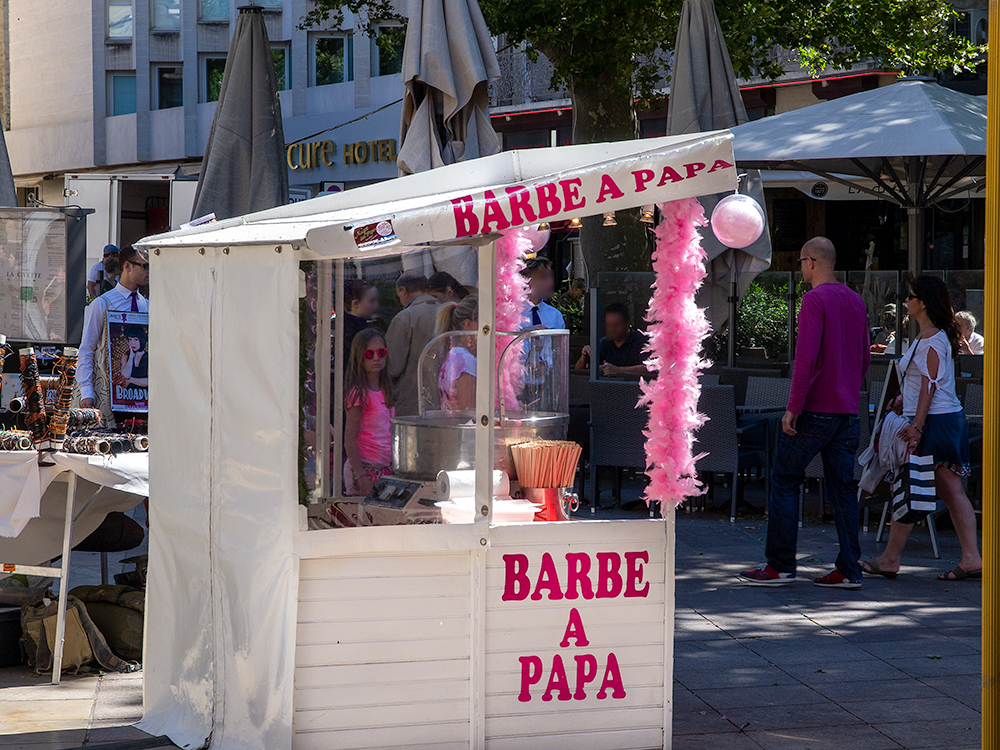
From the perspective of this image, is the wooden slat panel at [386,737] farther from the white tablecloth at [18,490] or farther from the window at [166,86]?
the window at [166,86]

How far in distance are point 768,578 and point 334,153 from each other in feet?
67.2

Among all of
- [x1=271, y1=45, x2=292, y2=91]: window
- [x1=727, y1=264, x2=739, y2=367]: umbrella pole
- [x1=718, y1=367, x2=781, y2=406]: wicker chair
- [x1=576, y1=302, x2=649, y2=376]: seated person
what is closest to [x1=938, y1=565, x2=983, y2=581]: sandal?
[x1=576, y1=302, x2=649, y2=376]: seated person

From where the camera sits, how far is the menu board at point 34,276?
7320mm

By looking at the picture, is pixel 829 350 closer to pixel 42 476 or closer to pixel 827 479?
pixel 827 479

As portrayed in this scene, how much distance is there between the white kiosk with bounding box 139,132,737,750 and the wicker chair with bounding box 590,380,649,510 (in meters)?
4.27

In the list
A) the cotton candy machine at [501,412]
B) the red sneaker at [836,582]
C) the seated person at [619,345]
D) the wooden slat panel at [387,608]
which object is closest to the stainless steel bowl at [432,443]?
the cotton candy machine at [501,412]

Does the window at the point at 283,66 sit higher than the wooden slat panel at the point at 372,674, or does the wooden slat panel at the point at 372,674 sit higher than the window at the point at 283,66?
→ the window at the point at 283,66

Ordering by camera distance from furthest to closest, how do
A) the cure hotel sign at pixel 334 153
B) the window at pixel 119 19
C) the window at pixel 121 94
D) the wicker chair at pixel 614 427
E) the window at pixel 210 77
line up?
the window at pixel 121 94
the window at pixel 119 19
the window at pixel 210 77
the cure hotel sign at pixel 334 153
the wicker chair at pixel 614 427

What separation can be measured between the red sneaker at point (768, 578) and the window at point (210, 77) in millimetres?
25658

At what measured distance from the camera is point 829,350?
6520mm

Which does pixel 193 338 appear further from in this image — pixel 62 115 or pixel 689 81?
pixel 62 115

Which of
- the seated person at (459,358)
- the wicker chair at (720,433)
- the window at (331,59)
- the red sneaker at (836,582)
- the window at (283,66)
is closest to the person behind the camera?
the seated person at (459,358)

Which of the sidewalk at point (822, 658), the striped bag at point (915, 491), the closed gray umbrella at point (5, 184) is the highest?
the closed gray umbrella at point (5, 184)

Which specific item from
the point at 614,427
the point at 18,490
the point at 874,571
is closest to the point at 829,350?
the point at 874,571
